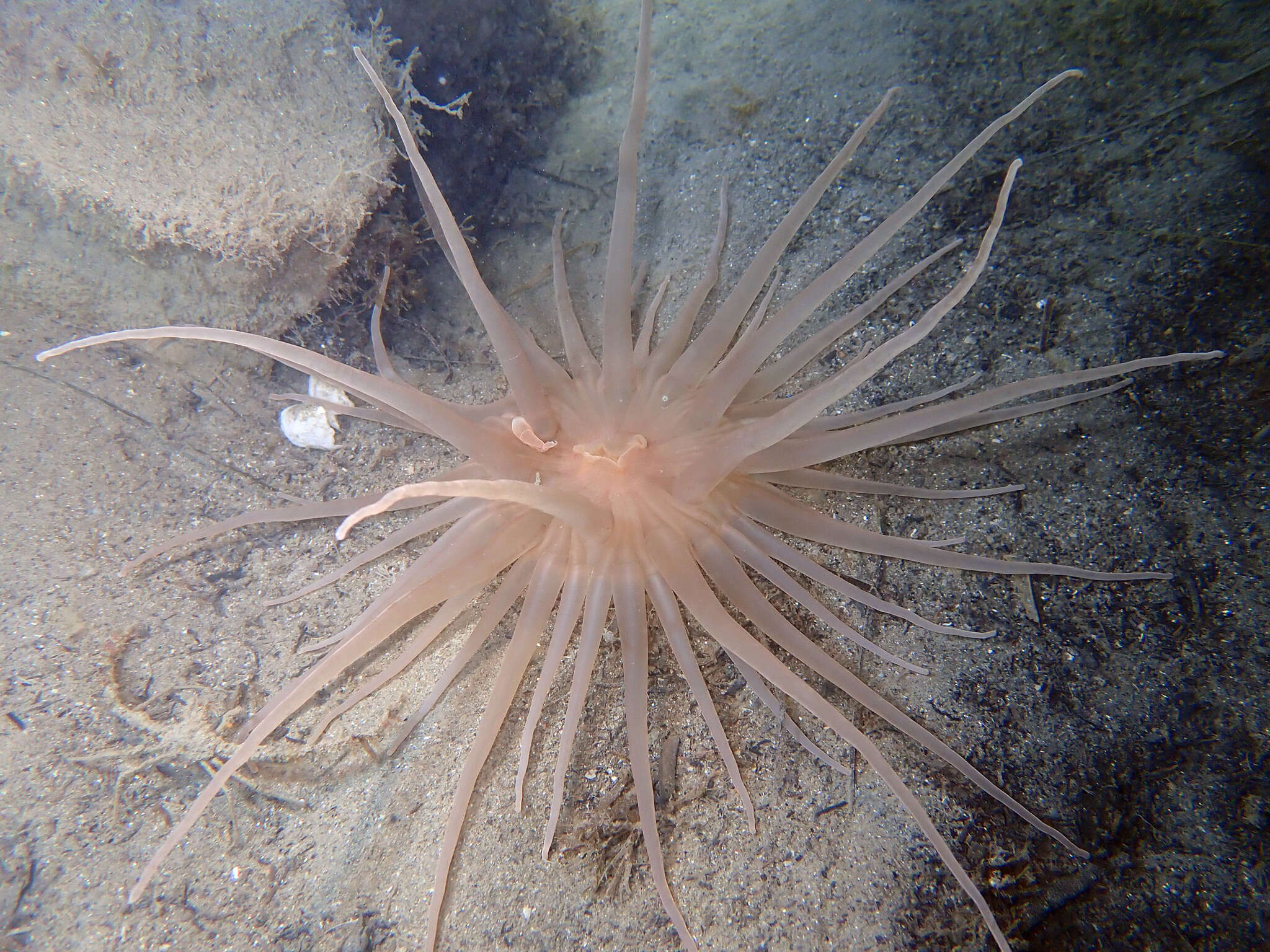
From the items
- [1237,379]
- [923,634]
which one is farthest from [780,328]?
[1237,379]

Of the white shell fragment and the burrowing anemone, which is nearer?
the burrowing anemone

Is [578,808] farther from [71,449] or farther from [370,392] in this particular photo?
[71,449]

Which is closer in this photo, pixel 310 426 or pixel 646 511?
pixel 646 511

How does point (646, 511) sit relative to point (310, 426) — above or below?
above

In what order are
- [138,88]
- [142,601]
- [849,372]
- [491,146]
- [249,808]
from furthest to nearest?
1. [491,146]
2. [138,88]
3. [142,601]
4. [249,808]
5. [849,372]

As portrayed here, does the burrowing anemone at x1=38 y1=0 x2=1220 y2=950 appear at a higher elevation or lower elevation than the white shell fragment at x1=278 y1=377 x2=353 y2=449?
higher

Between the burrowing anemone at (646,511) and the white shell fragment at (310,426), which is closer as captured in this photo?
the burrowing anemone at (646,511)

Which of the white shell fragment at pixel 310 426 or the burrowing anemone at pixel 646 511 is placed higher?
the burrowing anemone at pixel 646 511

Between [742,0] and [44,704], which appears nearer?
[44,704]
